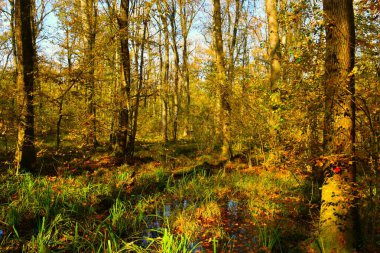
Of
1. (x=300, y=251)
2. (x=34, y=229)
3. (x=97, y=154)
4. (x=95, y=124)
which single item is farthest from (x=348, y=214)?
(x=97, y=154)

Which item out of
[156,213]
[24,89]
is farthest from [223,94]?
[24,89]

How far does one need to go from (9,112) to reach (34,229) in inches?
151

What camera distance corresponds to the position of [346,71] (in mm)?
3338

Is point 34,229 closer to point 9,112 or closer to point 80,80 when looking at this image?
point 9,112

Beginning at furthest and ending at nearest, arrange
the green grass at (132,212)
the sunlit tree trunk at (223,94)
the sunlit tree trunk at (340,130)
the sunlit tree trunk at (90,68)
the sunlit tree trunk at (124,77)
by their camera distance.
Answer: the sunlit tree trunk at (223,94), the sunlit tree trunk at (124,77), the sunlit tree trunk at (90,68), the green grass at (132,212), the sunlit tree trunk at (340,130)

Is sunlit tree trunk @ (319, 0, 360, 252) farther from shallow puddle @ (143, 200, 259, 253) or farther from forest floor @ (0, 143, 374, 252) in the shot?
shallow puddle @ (143, 200, 259, 253)

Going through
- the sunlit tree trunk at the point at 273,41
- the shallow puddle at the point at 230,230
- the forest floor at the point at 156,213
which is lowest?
the shallow puddle at the point at 230,230

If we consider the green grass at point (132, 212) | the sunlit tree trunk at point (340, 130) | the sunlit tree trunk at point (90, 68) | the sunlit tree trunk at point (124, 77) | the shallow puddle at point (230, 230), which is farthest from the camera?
the sunlit tree trunk at point (124, 77)

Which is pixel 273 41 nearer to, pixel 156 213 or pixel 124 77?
pixel 124 77

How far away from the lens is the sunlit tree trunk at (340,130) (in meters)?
3.29

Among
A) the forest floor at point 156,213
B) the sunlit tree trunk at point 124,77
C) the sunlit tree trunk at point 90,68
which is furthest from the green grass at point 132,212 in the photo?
the sunlit tree trunk at point 124,77

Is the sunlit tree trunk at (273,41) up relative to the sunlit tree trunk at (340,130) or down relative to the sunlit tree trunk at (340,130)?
up

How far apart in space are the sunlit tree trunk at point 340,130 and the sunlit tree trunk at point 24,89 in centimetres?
704

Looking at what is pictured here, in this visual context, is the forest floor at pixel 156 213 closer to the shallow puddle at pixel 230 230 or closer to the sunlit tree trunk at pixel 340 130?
the shallow puddle at pixel 230 230
